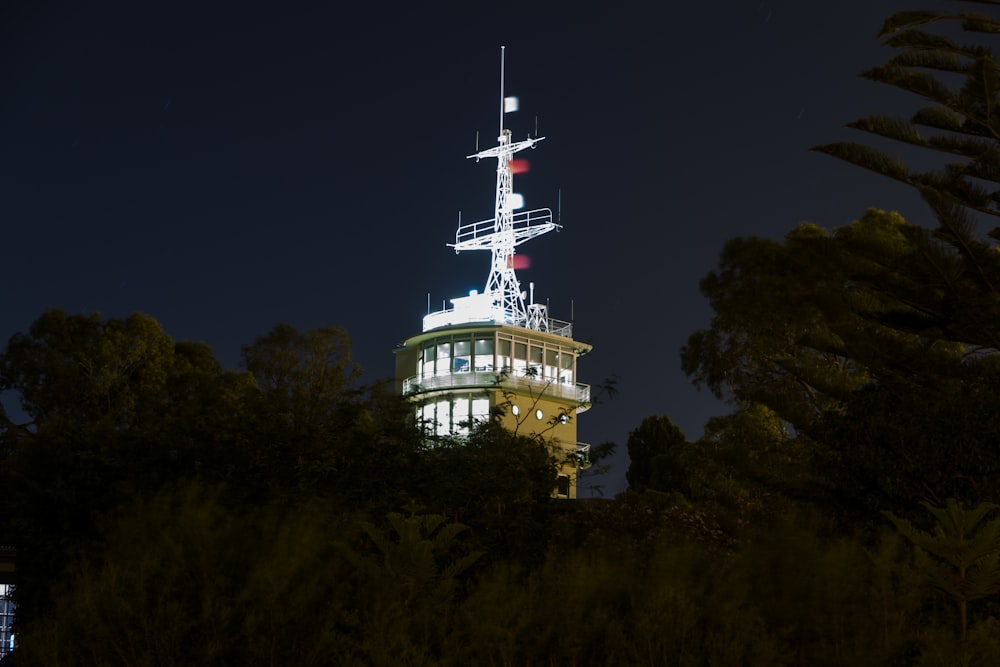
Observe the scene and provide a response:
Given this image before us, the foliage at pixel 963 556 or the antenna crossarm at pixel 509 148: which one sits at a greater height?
the antenna crossarm at pixel 509 148

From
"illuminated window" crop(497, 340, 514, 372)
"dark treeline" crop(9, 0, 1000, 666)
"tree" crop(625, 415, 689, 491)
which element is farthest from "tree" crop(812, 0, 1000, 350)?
"illuminated window" crop(497, 340, 514, 372)

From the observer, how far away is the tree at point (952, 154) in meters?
12.4

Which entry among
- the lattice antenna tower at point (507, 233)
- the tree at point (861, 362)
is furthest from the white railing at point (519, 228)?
the tree at point (861, 362)

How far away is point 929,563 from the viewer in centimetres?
672

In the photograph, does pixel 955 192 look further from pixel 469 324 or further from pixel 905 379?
pixel 469 324

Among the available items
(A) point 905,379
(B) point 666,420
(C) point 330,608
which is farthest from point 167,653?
(B) point 666,420

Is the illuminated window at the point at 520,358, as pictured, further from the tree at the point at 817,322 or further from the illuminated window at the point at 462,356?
the tree at the point at 817,322

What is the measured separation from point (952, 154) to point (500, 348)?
23.9 m

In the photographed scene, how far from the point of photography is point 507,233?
41.1 metres

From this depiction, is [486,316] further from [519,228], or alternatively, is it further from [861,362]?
[861,362]

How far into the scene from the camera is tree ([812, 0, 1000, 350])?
12398 millimetres

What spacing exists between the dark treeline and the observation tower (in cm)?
1666

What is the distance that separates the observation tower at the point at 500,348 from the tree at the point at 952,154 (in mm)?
21584

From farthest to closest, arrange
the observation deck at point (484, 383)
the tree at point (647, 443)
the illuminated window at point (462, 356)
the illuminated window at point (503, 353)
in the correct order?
the illuminated window at point (462, 356) → the illuminated window at point (503, 353) → the observation deck at point (484, 383) → the tree at point (647, 443)
